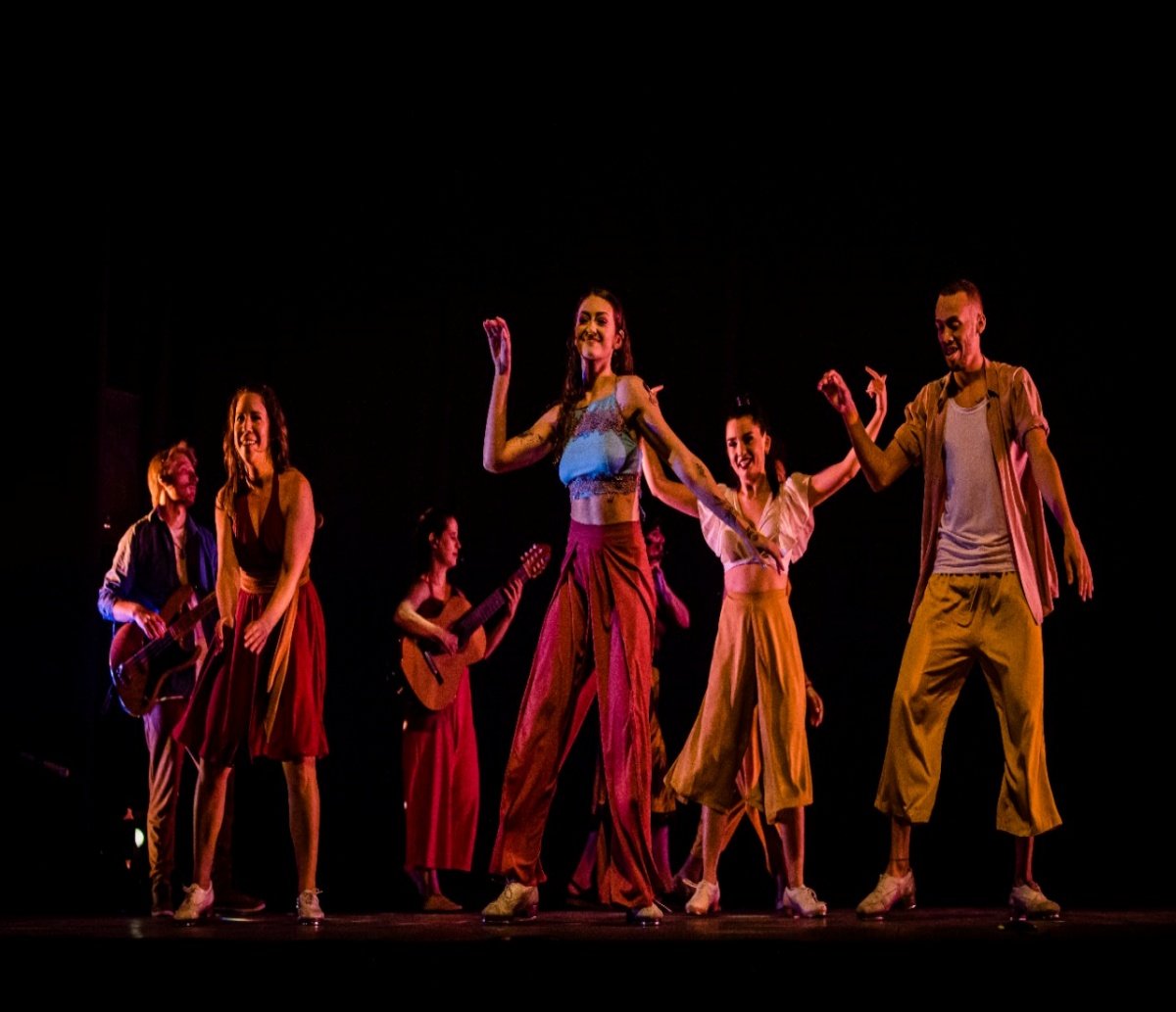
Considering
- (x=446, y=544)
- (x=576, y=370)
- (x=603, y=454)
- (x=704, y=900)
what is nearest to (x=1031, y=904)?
(x=704, y=900)

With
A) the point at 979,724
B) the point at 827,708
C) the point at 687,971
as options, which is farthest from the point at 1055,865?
the point at 687,971

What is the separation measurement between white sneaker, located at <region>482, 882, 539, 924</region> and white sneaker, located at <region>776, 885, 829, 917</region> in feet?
2.91

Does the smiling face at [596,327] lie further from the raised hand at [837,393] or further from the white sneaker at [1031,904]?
the white sneaker at [1031,904]

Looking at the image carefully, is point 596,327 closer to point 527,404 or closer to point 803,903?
point 803,903

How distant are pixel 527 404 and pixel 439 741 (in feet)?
5.56

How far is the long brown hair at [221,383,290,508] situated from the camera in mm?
4918

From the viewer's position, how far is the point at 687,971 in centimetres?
381

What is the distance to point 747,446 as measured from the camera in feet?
17.5

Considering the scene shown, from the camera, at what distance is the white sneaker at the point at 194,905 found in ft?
15.4

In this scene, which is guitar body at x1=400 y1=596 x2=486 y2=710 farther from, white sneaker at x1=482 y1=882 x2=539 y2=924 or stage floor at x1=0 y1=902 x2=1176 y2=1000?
stage floor at x1=0 y1=902 x2=1176 y2=1000

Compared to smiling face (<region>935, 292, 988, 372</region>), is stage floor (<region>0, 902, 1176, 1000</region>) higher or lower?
lower

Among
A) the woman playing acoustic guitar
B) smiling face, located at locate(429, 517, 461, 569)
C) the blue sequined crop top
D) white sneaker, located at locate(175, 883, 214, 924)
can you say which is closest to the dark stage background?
the woman playing acoustic guitar

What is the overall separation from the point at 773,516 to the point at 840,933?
174cm

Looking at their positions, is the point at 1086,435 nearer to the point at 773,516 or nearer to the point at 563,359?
the point at 773,516
